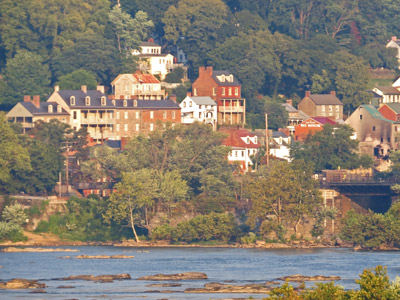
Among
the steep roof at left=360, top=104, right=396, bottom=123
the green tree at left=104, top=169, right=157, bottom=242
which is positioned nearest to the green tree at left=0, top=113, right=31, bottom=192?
the green tree at left=104, top=169, right=157, bottom=242

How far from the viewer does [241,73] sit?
194 m

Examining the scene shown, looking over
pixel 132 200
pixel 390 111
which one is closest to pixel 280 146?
pixel 390 111

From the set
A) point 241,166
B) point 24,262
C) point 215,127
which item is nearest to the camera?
point 24,262

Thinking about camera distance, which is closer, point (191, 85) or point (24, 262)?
point (24, 262)

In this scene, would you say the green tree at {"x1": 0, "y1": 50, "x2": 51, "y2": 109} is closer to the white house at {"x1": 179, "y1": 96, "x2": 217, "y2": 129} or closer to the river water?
the white house at {"x1": 179, "y1": 96, "x2": 217, "y2": 129}

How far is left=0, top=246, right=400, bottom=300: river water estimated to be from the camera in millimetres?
104062

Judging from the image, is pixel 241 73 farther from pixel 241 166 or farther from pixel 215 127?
pixel 241 166

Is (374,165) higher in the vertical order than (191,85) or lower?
lower

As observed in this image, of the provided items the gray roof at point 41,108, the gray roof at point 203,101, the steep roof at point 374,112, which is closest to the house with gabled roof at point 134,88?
the gray roof at point 203,101

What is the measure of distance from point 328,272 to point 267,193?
73.5 feet

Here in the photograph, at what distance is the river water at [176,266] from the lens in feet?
341

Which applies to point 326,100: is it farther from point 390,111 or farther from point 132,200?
point 132,200

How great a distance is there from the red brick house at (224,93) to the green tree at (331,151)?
22340 millimetres

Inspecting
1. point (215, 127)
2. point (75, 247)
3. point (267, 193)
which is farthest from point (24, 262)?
point (215, 127)
